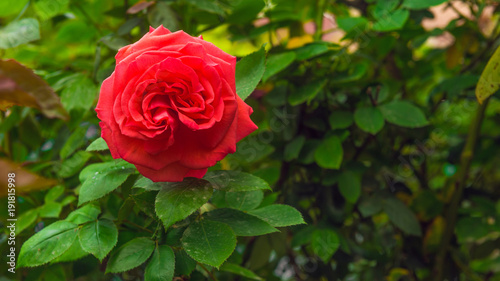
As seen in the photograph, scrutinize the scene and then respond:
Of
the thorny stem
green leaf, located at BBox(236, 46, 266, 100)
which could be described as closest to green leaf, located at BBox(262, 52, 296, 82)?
green leaf, located at BBox(236, 46, 266, 100)

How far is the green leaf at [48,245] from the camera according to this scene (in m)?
0.41

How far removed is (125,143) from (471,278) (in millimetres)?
824

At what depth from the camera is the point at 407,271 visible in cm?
84

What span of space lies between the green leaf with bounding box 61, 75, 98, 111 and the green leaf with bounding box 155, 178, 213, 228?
28cm

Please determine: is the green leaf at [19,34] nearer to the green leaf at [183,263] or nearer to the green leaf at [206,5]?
the green leaf at [206,5]

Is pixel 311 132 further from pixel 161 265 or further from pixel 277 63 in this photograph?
pixel 161 265

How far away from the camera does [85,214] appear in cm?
46

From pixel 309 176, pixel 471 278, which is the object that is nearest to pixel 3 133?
pixel 309 176

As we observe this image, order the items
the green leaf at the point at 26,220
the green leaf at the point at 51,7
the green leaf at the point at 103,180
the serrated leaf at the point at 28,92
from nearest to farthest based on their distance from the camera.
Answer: the serrated leaf at the point at 28,92 → the green leaf at the point at 103,180 → the green leaf at the point at 26,220 → the green leaf at the point at 51,7

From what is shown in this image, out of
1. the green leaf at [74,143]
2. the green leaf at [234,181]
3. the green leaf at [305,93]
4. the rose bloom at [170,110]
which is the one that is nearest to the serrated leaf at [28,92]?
the rose bloom at [170,110]

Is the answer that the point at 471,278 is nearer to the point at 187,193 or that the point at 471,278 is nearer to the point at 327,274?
the point at 327,274

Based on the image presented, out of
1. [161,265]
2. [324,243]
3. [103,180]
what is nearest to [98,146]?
[103,180]

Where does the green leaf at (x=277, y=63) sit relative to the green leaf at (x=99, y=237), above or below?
above

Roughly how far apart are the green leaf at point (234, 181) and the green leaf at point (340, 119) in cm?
26
